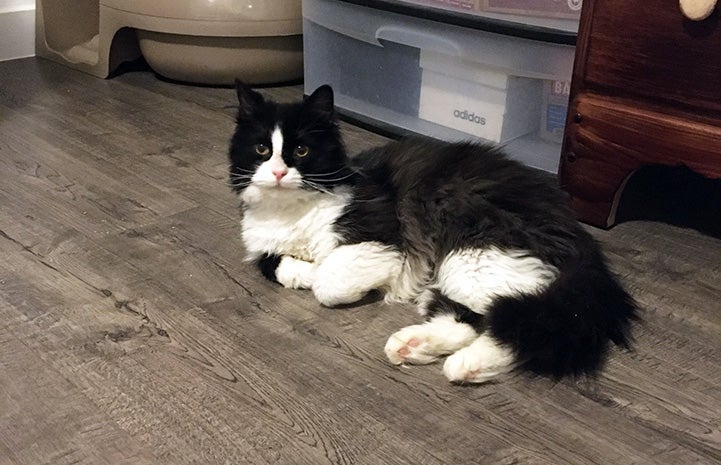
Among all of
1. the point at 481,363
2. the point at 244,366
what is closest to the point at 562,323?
the point at 481,363

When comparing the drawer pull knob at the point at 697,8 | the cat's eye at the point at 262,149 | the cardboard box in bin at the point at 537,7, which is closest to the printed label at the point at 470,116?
the cardboard box in bin at the point at 537,7

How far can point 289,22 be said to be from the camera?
274 cm

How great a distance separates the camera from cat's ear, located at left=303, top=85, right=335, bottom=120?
143 centimetres

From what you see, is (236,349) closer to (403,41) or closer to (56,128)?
(403,41)

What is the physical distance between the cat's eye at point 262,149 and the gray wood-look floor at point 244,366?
0.30 m

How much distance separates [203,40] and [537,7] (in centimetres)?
134

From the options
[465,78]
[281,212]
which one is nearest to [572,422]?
[281,212]

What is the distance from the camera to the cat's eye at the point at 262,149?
4.68ft

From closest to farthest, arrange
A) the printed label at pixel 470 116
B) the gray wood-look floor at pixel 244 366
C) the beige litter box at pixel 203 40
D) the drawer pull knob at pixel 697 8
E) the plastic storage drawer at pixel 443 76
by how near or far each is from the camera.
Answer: the gray wood-look floor at pixel 244 366, the drawer pull knob at pixel 697 8, the plastic storage drawer at pixel 443 76, the printed label at pixel 470 116, the beige litter box at pixel 203 40

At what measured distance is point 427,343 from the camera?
1.28 meters

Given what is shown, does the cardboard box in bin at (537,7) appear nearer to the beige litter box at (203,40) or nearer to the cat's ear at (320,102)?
the cat's ear at (320,102)

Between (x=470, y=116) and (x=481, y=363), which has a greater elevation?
(x=470, y=116)

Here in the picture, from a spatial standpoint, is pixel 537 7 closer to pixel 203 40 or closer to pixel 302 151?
pixel 302 151

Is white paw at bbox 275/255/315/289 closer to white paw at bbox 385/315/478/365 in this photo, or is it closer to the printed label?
white paw at bbox 385/315/478/365
